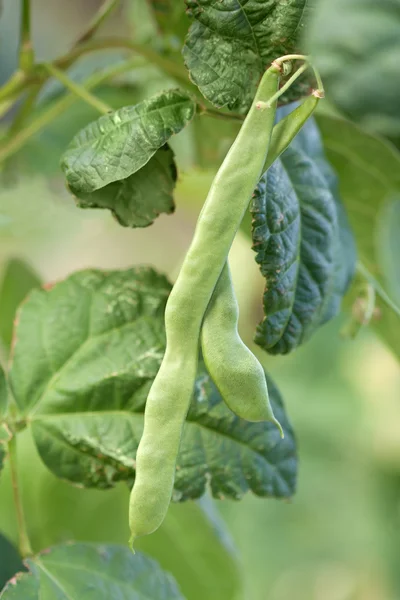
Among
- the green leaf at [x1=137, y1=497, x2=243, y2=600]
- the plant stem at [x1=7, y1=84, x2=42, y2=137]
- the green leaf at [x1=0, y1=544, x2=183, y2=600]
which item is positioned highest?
the plant stem at [x1=7, y1=84, x2=42, y2=137]

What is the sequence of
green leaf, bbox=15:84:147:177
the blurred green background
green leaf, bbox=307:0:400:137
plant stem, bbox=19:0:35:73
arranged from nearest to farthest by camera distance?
green leaf, bbox=307:0:400:137, plant stem, bbox=19:0:35:73, green leaf, bbox=15:84:147:177, the blurred green background

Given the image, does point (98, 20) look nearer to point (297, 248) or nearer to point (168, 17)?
point (168, 17)

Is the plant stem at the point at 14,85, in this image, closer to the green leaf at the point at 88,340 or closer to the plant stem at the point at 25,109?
the plant stem at the point at 25,109

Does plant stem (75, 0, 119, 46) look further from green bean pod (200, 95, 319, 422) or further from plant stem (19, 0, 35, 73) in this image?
green bean pod (200, 95, 319, 422)

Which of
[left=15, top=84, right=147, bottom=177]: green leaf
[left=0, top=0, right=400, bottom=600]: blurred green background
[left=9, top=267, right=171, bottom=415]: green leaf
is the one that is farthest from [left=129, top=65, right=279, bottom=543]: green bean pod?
[left=0, top=0, right=400, bottom=600]: blurred green background

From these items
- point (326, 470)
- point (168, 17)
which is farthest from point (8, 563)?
point (326, 470)
